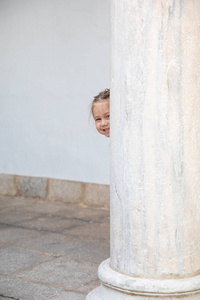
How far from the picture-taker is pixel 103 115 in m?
3.67

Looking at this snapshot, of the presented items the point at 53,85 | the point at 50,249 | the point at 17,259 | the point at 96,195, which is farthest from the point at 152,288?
the point at 53,85

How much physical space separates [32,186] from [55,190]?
13.8 inches

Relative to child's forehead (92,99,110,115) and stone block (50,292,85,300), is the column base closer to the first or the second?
stone block (50,292,85,300)

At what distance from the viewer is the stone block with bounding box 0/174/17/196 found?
6.58 metres

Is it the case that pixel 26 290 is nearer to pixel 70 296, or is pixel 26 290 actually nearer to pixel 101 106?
pixel 70 296

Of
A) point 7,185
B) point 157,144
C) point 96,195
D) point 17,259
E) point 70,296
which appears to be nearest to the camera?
point 157,144

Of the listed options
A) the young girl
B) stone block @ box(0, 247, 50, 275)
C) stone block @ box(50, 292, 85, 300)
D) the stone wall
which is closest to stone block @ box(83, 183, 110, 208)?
the stone wall

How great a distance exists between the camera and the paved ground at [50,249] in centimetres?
338

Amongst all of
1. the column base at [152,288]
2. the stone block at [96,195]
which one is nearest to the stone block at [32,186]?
the stone block at [96,195]

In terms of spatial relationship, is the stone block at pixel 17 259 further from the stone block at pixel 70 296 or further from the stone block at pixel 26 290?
the stone block at pixel 70 296

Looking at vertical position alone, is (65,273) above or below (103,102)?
below

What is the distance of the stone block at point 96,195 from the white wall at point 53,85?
65 mm

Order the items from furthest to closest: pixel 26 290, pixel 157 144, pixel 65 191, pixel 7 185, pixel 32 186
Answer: pixel 7 185, pixel 32 186, pixel 65 191, pixel 26 290, pixel 157 144

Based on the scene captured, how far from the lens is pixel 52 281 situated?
11.5ft
